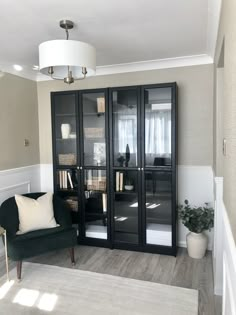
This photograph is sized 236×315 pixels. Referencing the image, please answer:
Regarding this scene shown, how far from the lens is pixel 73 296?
2.45 meters

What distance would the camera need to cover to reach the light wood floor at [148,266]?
2.65 m

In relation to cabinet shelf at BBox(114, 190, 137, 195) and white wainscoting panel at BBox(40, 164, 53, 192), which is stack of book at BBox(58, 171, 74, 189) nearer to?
white wainscoting panel at BBox(40, 164, 53, 192)

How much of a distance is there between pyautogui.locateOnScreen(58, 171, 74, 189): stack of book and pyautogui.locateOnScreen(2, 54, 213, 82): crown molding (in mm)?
1433

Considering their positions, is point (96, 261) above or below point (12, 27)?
below

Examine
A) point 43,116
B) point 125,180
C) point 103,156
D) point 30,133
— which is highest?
point 43,116

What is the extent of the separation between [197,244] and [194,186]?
2.30 ft

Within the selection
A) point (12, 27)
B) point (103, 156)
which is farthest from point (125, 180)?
point (12, 27)

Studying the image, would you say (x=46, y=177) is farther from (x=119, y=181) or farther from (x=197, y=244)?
(x=197, y=244)

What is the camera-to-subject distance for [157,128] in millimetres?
3273

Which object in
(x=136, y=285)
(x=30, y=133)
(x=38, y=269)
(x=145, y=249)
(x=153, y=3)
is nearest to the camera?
(x=153, y=3)

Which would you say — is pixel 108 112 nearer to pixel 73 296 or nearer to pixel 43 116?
pixel 43 116

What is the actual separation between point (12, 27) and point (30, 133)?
5.80ft

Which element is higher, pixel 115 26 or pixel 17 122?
pixel 115 26

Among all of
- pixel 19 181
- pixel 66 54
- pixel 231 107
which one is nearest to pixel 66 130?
pixel 19 181
